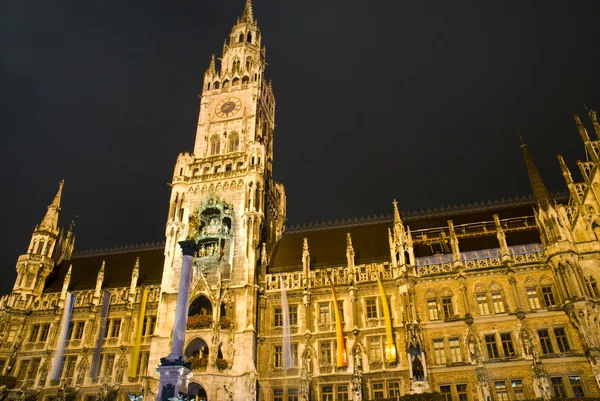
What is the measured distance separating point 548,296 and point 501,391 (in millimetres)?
7767

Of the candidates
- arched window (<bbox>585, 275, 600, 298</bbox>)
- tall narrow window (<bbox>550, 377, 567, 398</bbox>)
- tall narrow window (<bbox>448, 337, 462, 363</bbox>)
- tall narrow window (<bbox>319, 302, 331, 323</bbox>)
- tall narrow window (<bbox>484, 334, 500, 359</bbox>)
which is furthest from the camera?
tall narrow window (<bbox>319, 302, 331, 323</bbox>)

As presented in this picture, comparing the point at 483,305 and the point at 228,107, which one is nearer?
the point at 483,305

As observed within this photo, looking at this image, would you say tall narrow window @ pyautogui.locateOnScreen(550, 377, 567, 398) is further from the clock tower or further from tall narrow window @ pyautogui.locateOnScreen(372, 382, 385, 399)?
the clock tower

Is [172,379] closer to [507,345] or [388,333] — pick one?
[388,333]

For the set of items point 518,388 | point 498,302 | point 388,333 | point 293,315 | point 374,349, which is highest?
point 293,315

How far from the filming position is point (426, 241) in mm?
40500

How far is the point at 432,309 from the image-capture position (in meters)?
35.9

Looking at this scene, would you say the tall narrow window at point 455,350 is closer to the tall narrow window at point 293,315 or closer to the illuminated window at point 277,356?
the tall narrow window at point 293,315

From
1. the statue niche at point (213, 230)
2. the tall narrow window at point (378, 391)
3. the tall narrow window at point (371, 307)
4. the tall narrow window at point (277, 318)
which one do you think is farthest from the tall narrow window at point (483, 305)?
the statue niche at point (213, 230)

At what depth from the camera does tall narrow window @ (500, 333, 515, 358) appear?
108ft

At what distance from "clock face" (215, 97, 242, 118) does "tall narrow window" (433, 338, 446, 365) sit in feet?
102

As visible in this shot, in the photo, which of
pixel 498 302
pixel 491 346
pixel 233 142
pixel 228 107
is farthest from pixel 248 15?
pixel 491 346

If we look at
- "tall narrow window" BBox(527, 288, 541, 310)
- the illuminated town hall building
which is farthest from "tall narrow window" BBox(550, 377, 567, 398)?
"tall narrow window" BBox(527, 288, 541, 310)

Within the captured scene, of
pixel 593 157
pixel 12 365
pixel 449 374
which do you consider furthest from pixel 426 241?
pixel 12 365
